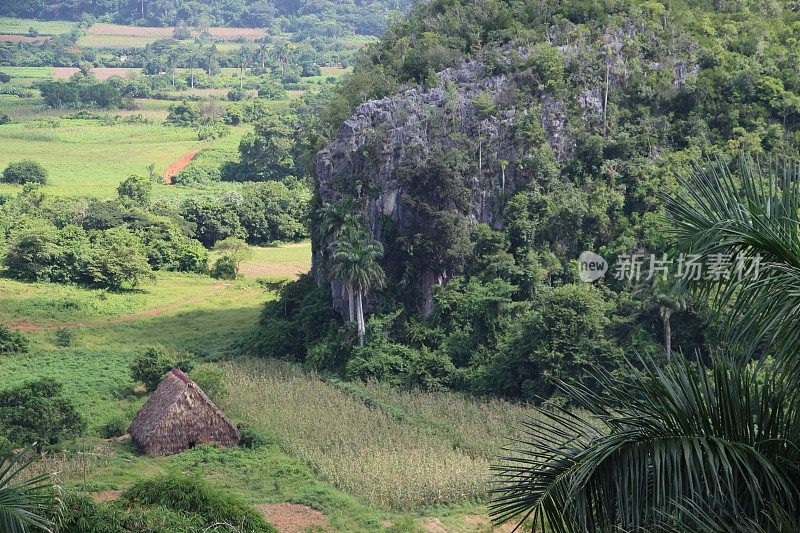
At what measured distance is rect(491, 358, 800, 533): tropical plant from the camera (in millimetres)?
5406

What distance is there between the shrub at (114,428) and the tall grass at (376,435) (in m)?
2.28

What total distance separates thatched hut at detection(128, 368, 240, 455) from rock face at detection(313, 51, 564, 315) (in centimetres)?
798

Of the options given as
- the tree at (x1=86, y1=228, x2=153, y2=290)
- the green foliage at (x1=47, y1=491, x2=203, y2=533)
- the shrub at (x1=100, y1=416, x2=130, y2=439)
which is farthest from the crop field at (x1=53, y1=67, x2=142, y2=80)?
the green foliage at (x1=47, y1=491, x2=203, y2=533)

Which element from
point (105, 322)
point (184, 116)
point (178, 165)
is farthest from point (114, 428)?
point (184, 116)

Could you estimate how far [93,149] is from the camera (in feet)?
215

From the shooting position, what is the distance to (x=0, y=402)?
74.5 ft

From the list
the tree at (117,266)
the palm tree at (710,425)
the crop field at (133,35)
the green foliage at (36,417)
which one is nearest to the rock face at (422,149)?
the tree at (117,266)

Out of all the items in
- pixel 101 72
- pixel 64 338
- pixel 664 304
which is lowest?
pixel 64 338

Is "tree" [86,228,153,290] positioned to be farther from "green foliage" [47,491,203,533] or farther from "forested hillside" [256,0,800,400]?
"green foliage" [47,491,203,533]

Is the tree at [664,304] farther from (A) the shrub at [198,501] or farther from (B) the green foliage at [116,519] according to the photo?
(B) the green foliage at [116,519]

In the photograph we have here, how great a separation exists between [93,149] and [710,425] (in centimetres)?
6295

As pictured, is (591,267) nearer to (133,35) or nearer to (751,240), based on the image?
(751,240)

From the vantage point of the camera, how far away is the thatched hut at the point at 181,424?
22016 mm

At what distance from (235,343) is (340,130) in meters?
6.20
